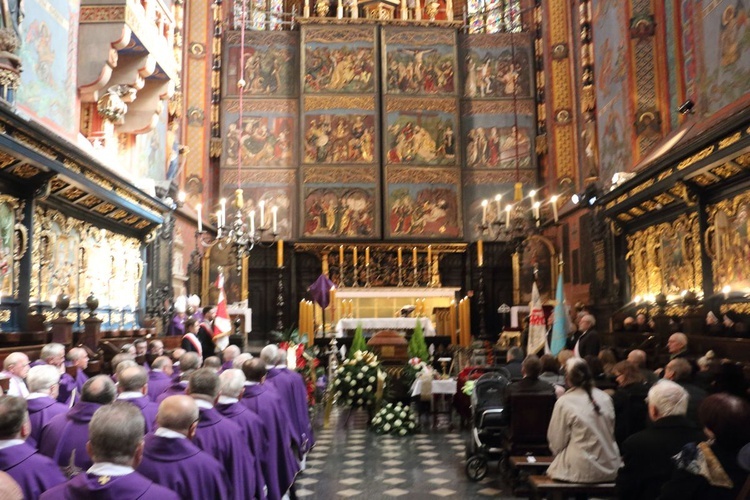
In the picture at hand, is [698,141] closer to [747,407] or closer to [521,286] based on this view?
[747,407]

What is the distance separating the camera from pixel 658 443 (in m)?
3.82

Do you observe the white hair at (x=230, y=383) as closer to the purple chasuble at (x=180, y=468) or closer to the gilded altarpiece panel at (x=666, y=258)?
the purple chasuble at (x=180, y=468)

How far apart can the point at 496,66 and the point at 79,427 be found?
2066 centimetres

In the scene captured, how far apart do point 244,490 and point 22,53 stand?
739cm

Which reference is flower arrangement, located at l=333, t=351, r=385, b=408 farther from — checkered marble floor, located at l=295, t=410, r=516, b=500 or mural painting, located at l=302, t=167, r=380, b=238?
mural painting, located at l=302, t=167, r=380, b=238

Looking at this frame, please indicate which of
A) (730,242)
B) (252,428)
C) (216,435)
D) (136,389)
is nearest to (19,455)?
(216,435)

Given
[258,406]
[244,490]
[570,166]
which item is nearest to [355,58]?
[570,166]

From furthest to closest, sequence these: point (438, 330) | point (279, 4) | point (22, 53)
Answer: point (279, 4) < point (438, 330) < point (22, 53)

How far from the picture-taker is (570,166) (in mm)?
20547

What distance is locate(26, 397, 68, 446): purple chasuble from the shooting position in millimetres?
4367

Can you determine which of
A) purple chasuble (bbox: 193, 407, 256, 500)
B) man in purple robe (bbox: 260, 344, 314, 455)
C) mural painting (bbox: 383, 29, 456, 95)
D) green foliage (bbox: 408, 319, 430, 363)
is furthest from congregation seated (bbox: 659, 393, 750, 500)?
mural painting (bbox: 383, 29, 456, 95)

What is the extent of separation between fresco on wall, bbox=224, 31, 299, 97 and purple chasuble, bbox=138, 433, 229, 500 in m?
19.9

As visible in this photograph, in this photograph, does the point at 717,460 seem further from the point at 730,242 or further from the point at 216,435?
the point at 730,242

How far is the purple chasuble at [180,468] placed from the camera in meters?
3.21
